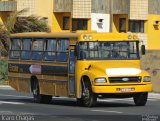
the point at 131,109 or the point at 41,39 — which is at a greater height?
the point at 41,39

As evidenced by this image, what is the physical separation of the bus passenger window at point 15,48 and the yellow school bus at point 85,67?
706mm

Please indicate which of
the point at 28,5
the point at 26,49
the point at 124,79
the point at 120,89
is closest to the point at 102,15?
the point at 28,5

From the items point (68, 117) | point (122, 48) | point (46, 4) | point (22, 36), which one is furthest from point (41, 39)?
point (46, 4)

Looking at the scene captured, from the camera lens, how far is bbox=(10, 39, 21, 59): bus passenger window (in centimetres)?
2647

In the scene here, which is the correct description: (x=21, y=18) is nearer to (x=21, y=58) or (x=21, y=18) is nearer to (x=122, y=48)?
(x=21, y=58)

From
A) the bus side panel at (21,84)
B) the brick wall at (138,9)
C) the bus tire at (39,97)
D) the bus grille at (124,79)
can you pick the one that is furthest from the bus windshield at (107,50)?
the brick wall at (138,9)

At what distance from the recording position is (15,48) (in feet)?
87.6

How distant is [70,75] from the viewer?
75.6 feet

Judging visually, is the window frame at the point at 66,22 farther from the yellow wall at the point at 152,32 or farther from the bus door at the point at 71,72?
the bus door at the point at 71,72

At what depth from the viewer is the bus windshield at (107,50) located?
74.7 ft

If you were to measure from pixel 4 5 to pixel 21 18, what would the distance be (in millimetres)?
3965

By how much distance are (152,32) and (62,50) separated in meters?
32.4

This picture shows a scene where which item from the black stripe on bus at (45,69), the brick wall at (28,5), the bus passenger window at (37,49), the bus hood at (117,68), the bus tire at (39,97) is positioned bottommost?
the bus tire at (39,97)

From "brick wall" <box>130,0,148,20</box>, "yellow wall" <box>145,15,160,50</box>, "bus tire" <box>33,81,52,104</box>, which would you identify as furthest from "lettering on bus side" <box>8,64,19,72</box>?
"yellow wall" <box>145,15,160,50</box>
